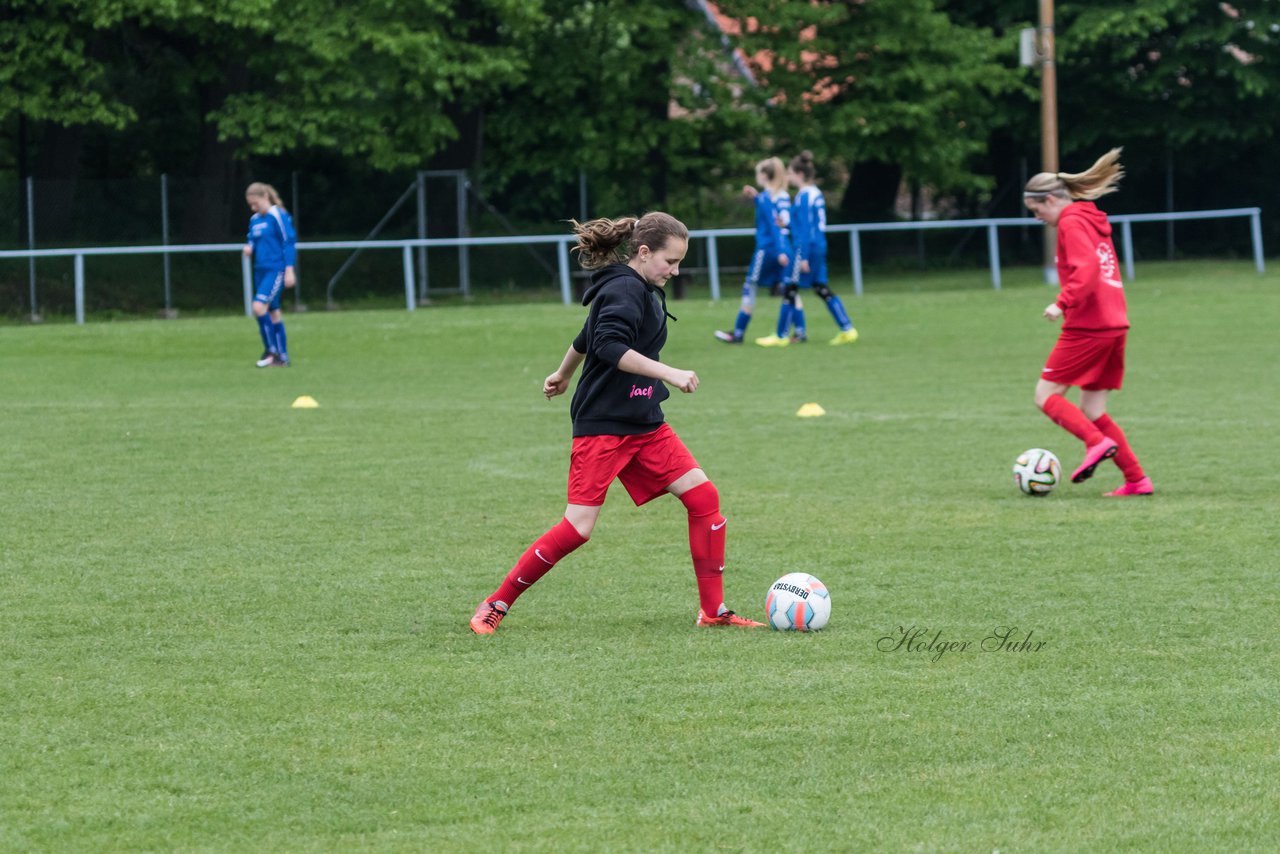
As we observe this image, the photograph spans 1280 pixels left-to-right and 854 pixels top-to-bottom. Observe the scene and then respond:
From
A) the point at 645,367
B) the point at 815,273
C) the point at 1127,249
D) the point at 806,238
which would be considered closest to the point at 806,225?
the point at 806,238

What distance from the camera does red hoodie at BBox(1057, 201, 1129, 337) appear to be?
374 inches

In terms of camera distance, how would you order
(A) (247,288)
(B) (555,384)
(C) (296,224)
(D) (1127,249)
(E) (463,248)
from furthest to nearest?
(C) (296,224) → (D) (1127,249) → (E) (463,248) → (A) (247,288) → (B) (555,384)

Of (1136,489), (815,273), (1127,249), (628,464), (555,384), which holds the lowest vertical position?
(1136,489)

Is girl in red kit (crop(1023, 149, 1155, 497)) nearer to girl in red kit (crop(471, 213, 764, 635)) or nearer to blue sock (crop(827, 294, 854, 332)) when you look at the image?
girl in red kit (crop(471, 213, 764, 635))

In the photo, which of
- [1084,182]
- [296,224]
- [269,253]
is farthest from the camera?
[296,224]

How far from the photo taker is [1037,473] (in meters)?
9.49

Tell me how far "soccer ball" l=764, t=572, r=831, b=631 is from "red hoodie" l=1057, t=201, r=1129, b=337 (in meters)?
3.59

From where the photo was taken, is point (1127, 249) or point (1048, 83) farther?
point (1048, 83)

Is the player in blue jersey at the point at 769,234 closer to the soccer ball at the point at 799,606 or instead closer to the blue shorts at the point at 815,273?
the blue shorts at the point at 815,273

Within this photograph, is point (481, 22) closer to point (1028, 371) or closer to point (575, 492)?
point (1028, 371)

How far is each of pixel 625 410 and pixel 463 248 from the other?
21.8m

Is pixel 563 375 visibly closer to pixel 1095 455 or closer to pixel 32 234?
pixel 1095 455

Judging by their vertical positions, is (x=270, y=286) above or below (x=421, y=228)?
below

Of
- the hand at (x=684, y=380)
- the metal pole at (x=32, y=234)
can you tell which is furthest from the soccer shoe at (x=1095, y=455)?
the metal pole at (x=32, y=234)
